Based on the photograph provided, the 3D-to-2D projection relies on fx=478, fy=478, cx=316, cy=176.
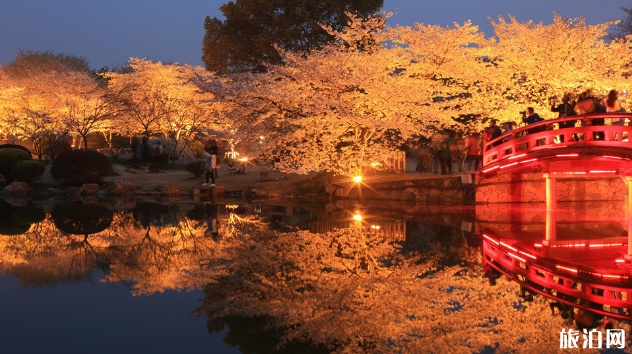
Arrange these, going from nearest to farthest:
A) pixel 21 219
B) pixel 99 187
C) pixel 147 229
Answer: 1. pixel 147 229
2. pixel 21 219
3. pixel 99 187

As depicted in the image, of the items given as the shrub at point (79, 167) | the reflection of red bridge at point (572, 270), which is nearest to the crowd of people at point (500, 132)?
the reflection of red bridge at point (572, 270)

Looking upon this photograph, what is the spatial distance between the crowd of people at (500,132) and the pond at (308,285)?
3135mm

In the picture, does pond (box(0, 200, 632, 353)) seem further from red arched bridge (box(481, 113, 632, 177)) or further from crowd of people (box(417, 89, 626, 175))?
crowd of people (box(417, 89, 626, 175))

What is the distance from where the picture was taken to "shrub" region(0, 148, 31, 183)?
24.6 meters

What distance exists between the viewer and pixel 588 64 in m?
19.5

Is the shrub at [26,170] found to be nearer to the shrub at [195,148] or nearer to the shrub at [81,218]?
the shrub at [81,218]

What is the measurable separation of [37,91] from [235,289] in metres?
42.3

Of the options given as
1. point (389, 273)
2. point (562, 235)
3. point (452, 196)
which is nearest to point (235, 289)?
point (389, 273)

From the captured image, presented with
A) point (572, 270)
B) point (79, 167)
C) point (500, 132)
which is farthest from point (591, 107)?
point (79, 167)

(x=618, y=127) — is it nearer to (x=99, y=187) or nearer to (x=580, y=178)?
(x=580, y=178)

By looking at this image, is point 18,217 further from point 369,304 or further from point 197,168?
point 369,304

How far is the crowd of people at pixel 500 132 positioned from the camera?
12.6 metres

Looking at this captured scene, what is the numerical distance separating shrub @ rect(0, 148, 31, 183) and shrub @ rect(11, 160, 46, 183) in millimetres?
530

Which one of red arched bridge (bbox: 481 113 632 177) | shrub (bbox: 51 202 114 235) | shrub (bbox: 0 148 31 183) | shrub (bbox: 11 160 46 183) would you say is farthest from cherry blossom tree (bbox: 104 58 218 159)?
red arched bridge (bbox: 481 113 632 177)
